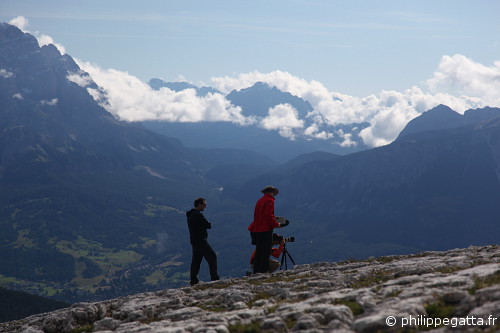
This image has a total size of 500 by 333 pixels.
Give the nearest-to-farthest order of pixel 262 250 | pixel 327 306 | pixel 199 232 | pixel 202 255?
pixel 327 306 < pixel 199 232 < pixel 262 250 < pixel 202 255

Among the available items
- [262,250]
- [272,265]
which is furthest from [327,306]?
[272,265]

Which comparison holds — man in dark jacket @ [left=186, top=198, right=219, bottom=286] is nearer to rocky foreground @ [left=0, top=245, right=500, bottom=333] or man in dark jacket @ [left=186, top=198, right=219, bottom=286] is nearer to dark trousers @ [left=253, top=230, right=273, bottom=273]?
dark trousers @ [left=253, top=230, right=273, bottom=273]

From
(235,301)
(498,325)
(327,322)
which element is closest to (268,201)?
(235,301)

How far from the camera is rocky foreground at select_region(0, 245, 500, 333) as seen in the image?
13.2m

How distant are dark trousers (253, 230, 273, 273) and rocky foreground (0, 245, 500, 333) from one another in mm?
2653

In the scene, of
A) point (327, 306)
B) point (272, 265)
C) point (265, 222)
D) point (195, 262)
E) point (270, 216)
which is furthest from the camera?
point (272, 265)

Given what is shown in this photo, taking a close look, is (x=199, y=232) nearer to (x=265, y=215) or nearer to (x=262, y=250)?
(x=262, y=250)

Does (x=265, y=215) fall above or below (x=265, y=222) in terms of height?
above

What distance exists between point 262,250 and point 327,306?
1351 centimetres

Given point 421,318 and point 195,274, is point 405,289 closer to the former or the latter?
point 421,318

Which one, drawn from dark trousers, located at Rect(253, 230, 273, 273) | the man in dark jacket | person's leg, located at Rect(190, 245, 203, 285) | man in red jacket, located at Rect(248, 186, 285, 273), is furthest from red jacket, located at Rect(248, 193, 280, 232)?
person's leg, located at Rect(190, 245, 203, 285)

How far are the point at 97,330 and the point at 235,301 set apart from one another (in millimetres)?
5276

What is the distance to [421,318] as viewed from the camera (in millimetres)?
13336

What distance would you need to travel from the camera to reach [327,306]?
15336 millimetres
